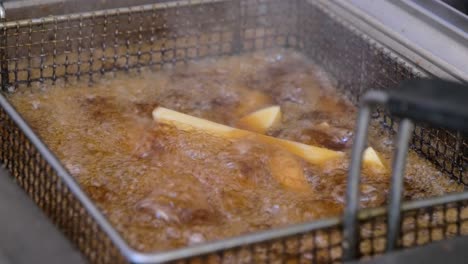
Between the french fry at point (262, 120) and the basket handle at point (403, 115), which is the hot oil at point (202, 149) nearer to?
the french fry at point (262, 120)

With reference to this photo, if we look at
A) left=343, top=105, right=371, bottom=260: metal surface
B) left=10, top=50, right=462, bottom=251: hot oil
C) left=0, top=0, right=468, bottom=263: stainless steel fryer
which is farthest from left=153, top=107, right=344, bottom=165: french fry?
left=343, top=105, right=371, bottom=260: metal surface

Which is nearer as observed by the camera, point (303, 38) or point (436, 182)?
point (436, 182)

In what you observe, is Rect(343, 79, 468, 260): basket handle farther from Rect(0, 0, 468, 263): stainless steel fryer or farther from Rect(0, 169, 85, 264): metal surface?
Rect(0, 169, 85, 264): metal surface

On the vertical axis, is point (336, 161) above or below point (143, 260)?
below

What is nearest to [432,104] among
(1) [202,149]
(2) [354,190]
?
(2) [354,190]

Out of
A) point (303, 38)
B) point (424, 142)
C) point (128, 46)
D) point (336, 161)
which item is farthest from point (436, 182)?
point (128, 46)

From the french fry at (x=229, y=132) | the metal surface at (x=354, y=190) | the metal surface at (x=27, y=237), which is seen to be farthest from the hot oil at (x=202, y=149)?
the metal surface at (x=354, y=190)

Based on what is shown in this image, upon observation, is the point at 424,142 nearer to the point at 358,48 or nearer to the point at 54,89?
the point at 358,48
